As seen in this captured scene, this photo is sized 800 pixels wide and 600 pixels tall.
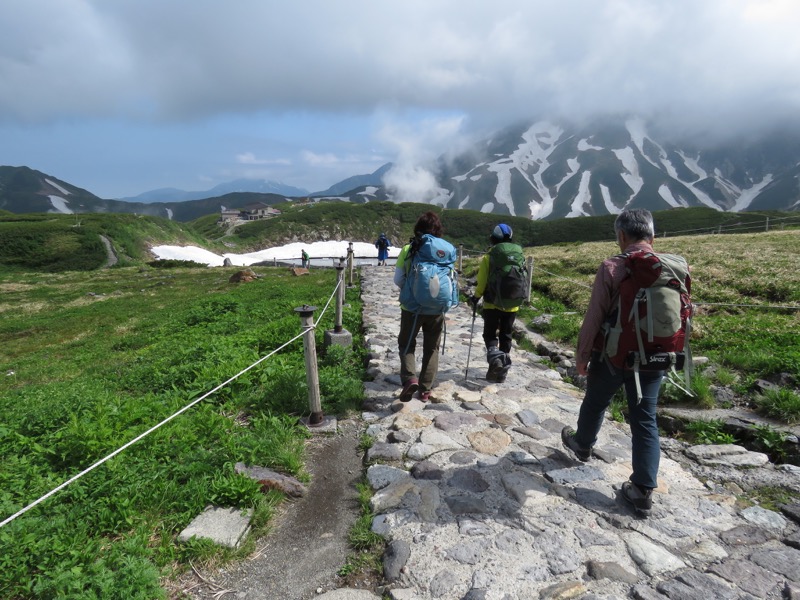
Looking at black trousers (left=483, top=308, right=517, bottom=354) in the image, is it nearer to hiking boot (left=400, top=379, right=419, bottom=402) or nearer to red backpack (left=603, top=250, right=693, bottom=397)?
hiking boot (left=400, top=379, right=419, bottom=402)

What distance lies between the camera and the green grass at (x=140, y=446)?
320cm

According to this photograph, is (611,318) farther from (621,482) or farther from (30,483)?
(30,483)

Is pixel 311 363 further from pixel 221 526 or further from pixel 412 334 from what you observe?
pixel 221 526

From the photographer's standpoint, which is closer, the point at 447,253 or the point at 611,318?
the point at 611,318

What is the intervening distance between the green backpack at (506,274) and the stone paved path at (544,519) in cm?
172

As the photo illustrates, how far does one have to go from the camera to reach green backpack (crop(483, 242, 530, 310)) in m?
6.61

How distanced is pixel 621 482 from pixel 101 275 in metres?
40.3

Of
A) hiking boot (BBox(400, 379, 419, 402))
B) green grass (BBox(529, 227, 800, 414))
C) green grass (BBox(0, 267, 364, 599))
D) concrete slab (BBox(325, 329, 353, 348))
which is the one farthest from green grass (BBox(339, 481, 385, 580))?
green grass (BBox(529, 227, 800, 414))

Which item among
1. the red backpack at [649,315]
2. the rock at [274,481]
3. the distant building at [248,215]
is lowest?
the rock at [274,481]

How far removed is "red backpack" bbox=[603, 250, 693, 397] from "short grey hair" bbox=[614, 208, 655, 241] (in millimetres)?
253

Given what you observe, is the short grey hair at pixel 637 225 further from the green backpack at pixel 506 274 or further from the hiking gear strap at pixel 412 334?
the hiking gear strap at pixel 412 334

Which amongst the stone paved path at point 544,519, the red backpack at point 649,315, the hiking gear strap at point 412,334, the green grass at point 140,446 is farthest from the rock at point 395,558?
the hiking gear strap at point 412,334

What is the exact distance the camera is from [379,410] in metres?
6.33

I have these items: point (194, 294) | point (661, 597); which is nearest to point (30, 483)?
point (661, 597)
